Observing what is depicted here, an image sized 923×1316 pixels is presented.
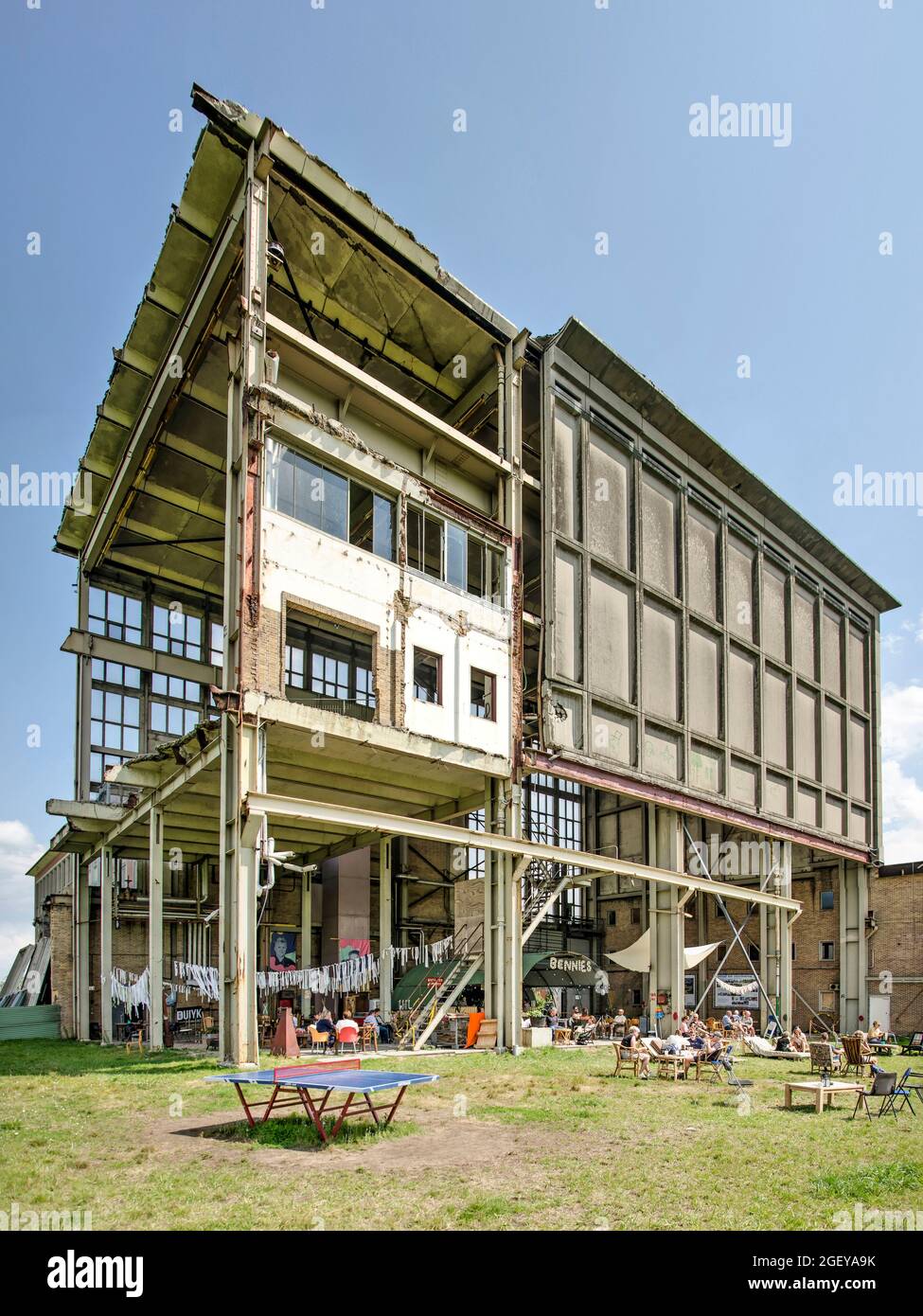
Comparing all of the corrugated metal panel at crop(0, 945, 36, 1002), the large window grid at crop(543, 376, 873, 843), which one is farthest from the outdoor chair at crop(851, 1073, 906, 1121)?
the corrugated metal panel at crop(0, 945, 36, 1002)

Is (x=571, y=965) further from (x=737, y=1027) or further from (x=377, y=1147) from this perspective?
(x=377, y=1147)

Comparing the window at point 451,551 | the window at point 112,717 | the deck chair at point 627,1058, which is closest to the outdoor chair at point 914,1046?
the deck chair at point 627,1058

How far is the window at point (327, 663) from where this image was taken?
34656 millimetres

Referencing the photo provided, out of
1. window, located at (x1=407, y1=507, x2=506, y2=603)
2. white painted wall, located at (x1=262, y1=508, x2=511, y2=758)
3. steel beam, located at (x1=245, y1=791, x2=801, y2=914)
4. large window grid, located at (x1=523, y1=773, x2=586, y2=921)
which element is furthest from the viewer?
large window grid, located at (x1=523, y1=773, x2=586, y2=921)

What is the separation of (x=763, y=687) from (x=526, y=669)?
34.2 feet

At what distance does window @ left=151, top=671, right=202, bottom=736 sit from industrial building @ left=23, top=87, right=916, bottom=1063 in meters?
0.13

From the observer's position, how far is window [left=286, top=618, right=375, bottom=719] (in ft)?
114

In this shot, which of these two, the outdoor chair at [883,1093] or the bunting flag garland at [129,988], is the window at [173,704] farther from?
the outdoor chair at [883,1093]

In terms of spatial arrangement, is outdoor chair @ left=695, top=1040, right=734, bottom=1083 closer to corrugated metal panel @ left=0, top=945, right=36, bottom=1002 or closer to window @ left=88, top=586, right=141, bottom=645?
window @ left=88, top=586, right=141, bottom=645

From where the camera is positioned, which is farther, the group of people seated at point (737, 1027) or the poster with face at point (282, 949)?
the poster with face at point (282, 949)

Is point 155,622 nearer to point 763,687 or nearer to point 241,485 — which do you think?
point 241,485

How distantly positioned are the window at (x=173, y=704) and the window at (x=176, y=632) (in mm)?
1034

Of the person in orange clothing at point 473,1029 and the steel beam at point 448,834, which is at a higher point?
the steel beam at point 448,834
